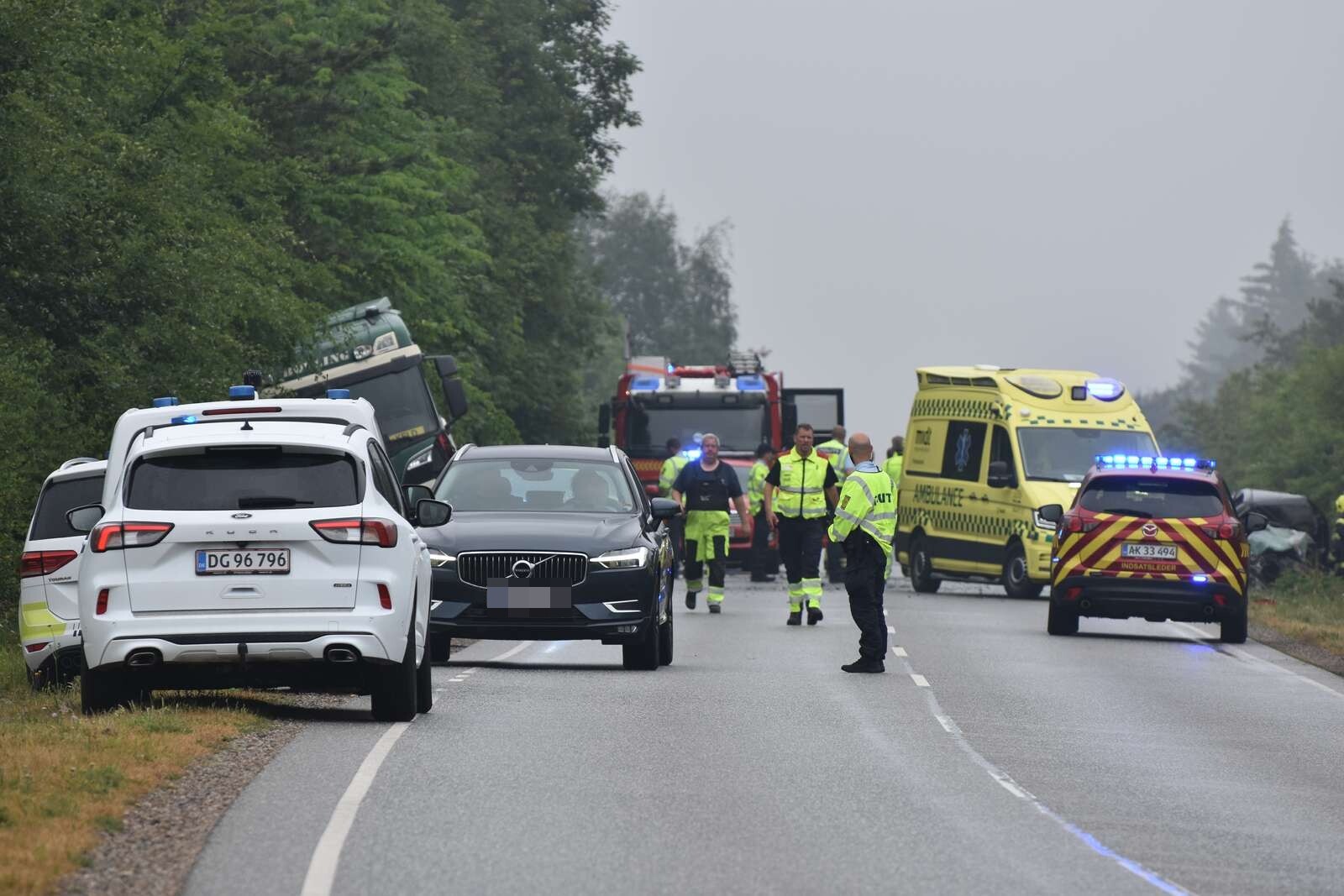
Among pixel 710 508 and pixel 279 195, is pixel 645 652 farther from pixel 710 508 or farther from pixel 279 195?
pixel 279 195

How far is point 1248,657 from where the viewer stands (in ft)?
75.7

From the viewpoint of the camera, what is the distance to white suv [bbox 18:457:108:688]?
16188 mm

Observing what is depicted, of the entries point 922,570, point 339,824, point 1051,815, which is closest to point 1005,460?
point 922,570

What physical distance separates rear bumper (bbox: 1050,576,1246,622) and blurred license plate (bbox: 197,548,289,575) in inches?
488

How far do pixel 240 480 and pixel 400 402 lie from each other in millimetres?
21328

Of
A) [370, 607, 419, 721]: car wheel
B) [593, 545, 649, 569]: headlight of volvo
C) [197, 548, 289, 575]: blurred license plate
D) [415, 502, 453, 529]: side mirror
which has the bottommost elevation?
[370, 607, 419, 721]: car wheel

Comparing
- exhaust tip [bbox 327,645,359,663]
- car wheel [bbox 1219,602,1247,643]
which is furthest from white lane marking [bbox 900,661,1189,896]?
car wheel [bbox 1219,602,1247,643]

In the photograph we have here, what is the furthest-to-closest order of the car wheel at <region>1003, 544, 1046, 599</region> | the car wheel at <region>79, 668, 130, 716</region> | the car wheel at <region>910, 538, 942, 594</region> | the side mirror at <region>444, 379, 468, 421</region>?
1. the side mirror at <region>444, 379, 468, 421</region>
2. the car wheel at <region>910, 538, 942, 594</region>
3. the car wheel at <region>1003, 544, 1046, 599</region>
4. the car wheel at <region>79, 668, 130, 716</region>

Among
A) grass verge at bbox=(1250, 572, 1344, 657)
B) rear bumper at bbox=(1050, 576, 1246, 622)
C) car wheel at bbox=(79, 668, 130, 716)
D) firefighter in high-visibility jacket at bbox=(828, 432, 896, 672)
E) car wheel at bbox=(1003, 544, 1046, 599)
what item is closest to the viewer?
car wheel at bbox=(79, 668, 130, 716)

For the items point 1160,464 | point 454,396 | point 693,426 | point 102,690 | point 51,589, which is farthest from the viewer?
point 693,426

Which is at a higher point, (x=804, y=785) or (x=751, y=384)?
(x=751, y=384)

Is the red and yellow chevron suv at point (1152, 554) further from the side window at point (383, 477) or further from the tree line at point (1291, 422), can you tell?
the tree line at point (1291, 422)

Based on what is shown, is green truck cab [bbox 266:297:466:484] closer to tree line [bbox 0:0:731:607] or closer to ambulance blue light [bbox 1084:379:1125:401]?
tree line [bbox 0:0:731:607]

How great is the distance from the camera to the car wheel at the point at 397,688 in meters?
14.1
